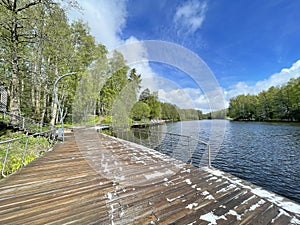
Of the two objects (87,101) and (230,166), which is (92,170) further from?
(87,101)

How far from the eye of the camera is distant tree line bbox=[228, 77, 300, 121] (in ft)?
140

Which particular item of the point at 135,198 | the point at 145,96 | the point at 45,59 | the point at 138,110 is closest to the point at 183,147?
the point at 138,110

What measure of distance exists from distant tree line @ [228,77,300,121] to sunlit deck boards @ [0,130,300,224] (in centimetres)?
5293

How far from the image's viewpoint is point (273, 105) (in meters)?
49.6

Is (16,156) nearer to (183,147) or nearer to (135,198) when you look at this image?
(135,198)

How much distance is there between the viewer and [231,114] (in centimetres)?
6425

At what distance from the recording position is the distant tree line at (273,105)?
42.8m

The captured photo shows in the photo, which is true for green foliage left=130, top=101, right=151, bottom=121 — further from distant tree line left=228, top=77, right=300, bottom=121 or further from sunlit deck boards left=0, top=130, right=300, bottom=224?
distant tree line left=228, top=77, right=300, bottom=121

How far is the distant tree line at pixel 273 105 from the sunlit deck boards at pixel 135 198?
52.9m

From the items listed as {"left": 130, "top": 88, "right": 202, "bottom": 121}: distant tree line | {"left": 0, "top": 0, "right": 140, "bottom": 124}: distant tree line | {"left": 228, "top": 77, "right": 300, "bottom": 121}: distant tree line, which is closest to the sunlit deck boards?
{"left": 0, "top": 0, "right": 140, "bottom": 124}: distant tree line

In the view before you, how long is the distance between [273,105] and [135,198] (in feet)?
200

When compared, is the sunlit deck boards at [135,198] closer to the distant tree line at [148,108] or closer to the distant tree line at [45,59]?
the distant tree line at [45,59]

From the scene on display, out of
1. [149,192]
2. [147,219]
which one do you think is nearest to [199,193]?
[149,192]

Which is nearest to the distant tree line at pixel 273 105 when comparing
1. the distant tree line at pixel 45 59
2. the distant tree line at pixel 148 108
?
the distant tree line at pixel 148 108
